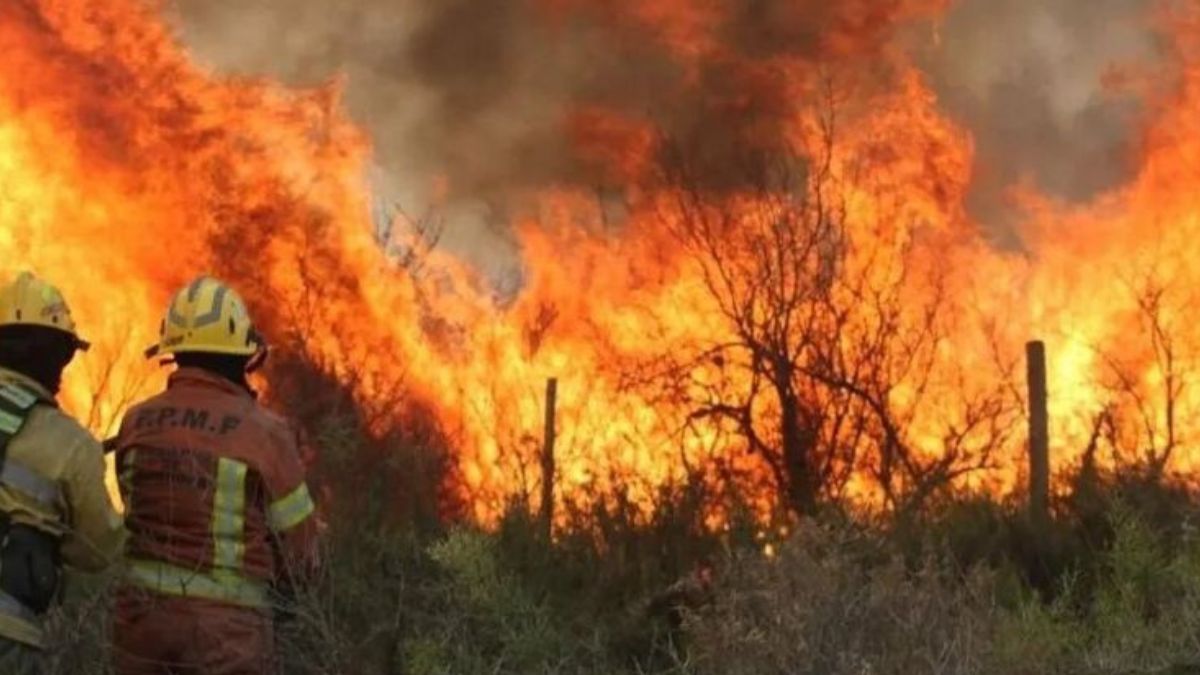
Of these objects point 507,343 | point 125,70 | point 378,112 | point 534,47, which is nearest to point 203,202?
point 125,70

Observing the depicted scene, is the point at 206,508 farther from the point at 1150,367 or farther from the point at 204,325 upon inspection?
the point at 1150,367

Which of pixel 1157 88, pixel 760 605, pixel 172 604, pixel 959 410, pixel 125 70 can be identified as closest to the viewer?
pixel 172 604

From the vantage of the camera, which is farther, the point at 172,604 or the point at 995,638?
the point at 995,638

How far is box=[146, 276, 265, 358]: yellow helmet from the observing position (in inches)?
175

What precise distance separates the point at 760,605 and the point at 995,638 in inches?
38.2

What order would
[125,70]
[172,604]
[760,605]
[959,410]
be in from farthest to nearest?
1. [959,410]
2. [125,70]
3. [760,605]
4. [172,604]

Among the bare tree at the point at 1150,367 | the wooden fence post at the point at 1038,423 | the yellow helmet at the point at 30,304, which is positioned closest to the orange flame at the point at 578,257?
the bare tree at the point at 1150,367

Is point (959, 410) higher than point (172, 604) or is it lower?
higher

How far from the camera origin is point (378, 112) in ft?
42.3

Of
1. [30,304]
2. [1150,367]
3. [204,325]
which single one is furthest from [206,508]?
[1150,367]

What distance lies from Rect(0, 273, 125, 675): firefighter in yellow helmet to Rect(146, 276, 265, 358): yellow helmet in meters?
0.33

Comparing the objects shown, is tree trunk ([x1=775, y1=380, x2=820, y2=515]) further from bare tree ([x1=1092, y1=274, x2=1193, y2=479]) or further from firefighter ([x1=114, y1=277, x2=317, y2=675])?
firefighter ([x1=114, y1=277, x2=317, y2=675])

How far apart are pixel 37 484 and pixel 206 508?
47 centimetres

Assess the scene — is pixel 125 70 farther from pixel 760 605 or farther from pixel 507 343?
pixel 760 605
